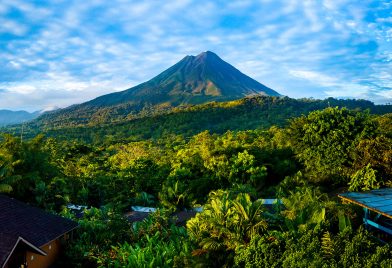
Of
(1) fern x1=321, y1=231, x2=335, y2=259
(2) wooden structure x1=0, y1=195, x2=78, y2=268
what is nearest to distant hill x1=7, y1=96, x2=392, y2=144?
(2) wooden structure x1=0, y1=195, x2=78, y2=268

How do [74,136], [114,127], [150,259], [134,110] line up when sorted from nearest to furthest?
[150,259] → [74,136] → [114,127] → [134,110]

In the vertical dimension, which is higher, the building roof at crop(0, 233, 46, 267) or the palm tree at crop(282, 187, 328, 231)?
the palm tree at crop(282, 187, 328, 231)

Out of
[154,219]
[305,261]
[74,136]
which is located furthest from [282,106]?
[305,261]

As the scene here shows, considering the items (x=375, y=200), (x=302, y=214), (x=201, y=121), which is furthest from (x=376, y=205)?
(x=201, y=121)

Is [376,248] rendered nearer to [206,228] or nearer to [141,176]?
[206,228]

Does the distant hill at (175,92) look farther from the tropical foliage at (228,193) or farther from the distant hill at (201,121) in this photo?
the tropical foliage at (228,193)

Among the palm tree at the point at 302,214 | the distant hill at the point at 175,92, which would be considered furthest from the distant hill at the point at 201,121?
the palm tree at the point at 302,214

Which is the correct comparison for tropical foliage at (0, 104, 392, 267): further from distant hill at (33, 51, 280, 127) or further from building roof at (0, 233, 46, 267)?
distant hill at (33, 51, 280, 127)
